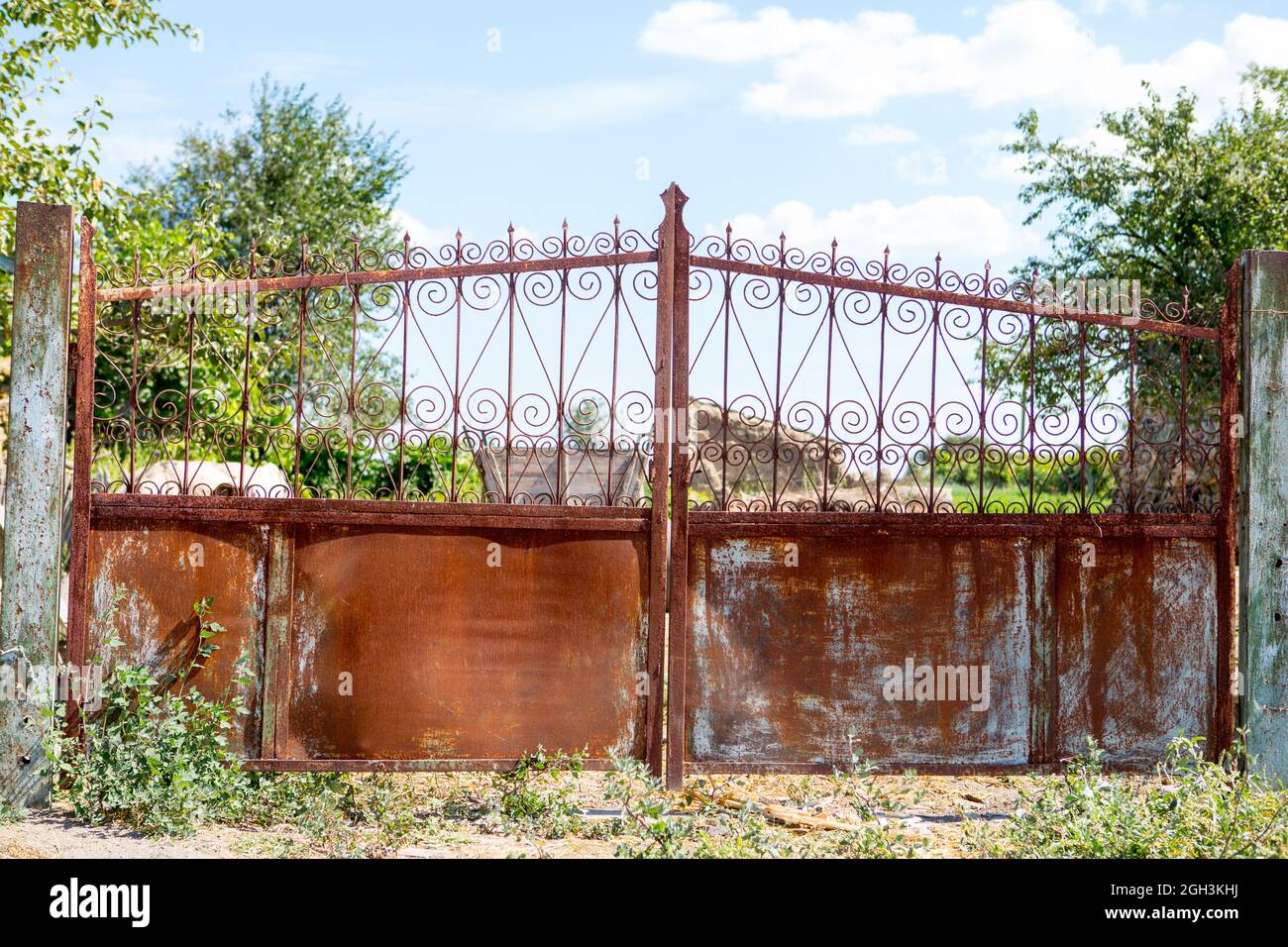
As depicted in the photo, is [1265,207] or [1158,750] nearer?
[1158,750]

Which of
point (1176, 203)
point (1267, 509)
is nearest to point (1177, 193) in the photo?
point (1176, 203)

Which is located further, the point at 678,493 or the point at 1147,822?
the point at 678,493

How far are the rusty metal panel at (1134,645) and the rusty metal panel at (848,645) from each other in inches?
9.8

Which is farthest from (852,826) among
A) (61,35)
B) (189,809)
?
(61,35)

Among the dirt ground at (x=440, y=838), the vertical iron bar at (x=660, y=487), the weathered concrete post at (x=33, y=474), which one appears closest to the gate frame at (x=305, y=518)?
the vertical iron bar at (x=660, y=487)

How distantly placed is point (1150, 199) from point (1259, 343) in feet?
35.0

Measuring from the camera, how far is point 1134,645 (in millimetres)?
5691

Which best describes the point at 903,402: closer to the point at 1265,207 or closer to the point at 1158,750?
the point at 1158,750

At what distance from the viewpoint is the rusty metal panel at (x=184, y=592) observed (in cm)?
538

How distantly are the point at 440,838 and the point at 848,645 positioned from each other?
2.25 meters

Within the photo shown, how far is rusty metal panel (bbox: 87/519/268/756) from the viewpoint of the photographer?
17.7 feet

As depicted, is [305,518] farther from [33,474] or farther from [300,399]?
[33,474]

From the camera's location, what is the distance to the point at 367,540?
541cm

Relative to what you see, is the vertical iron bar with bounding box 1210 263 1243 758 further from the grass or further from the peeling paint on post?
the grass
